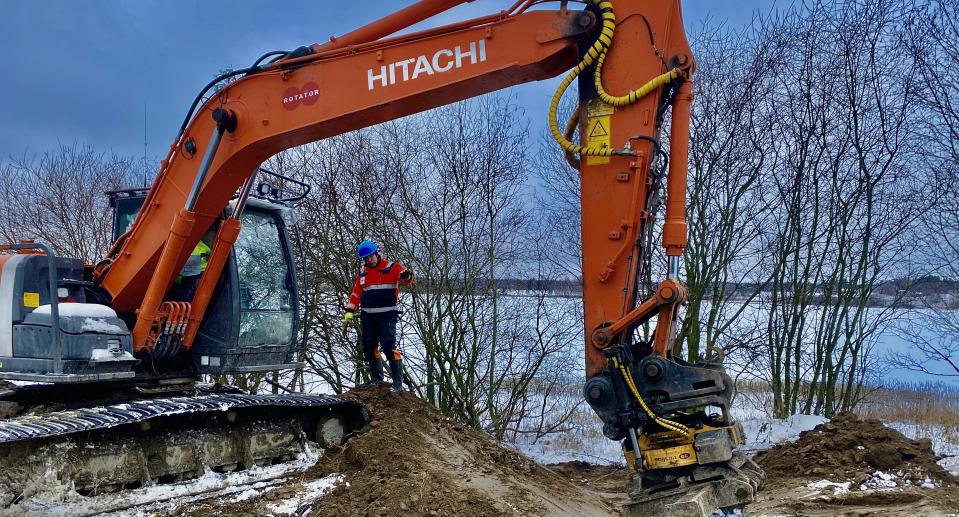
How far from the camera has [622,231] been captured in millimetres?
4633

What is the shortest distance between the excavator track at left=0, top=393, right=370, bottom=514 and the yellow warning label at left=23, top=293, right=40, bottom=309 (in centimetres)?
78

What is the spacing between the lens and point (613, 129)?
471 centimetres

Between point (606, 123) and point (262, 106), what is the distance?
2.58 meters

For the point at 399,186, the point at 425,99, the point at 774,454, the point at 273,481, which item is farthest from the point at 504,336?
the point at 425,99

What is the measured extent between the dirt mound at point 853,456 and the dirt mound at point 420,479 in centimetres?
175

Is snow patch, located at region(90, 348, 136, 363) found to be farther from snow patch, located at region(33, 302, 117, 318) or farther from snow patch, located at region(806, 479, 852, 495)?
snow patch, located at region(806, 479, 852, 495)

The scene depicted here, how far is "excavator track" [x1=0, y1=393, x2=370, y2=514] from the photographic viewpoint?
4.85 m

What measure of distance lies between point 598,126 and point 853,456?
424 centimetres

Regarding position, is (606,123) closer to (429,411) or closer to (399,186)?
(429,411)

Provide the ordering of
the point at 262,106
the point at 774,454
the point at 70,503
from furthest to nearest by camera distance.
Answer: the point at 774,454 → the point at 262,106 → the point at 70,503

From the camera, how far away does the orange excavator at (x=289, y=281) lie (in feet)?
14.8

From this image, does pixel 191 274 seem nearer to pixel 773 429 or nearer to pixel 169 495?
pixel 169 495

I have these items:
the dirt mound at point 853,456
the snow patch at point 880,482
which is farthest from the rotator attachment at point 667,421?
the dirt mound at point 853,456

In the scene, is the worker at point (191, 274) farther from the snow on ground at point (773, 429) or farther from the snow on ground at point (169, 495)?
the snow on ground at point (773, 429)
